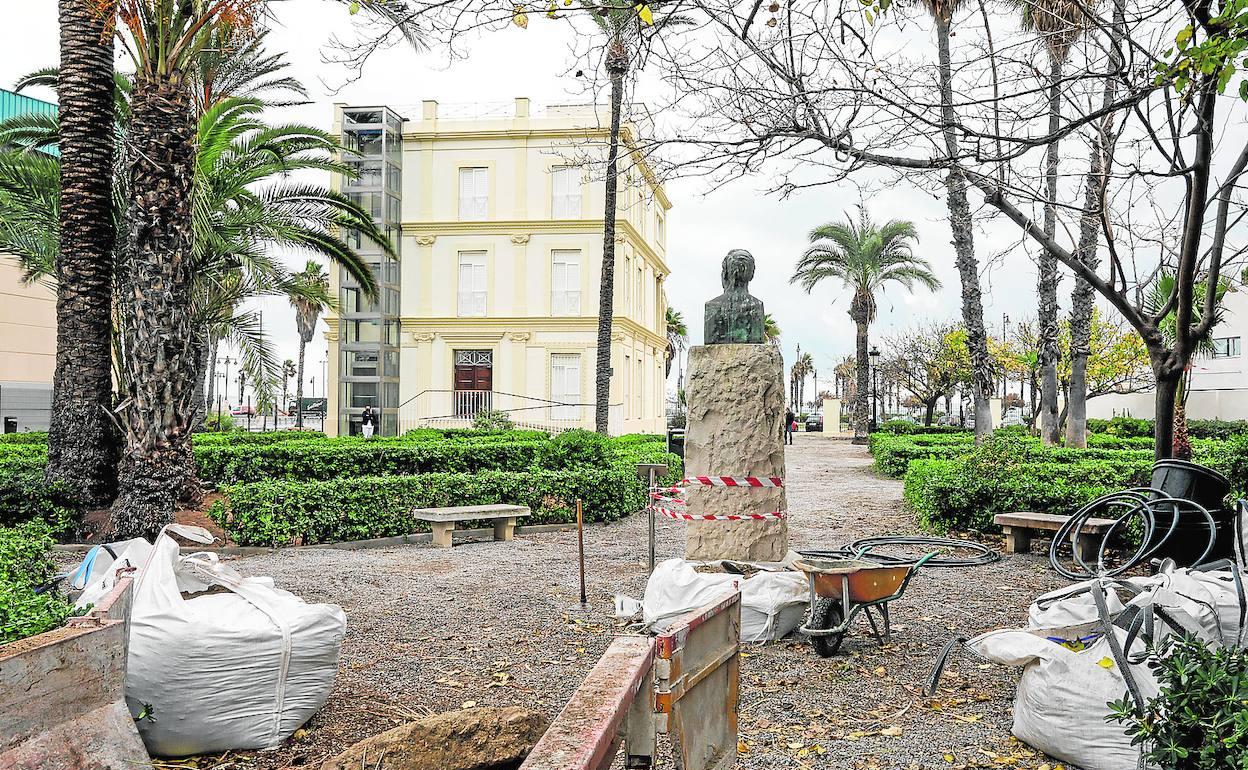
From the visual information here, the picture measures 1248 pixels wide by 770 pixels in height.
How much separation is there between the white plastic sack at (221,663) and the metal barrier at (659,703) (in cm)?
228

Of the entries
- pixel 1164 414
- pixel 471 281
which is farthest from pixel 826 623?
pixel 471 281

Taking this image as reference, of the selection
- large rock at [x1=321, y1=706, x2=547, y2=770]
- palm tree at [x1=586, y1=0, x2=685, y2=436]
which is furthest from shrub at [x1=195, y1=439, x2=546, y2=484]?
large rock at [x1=321, y1=706, x2=547, y2=770]

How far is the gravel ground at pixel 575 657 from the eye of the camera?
15.0 feet

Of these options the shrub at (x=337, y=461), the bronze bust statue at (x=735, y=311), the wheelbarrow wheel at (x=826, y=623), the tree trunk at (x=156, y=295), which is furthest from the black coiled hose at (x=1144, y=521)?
the tree trunk at (x=156, y=295)

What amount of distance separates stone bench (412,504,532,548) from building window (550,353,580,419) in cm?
2124

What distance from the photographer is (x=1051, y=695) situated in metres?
4.24

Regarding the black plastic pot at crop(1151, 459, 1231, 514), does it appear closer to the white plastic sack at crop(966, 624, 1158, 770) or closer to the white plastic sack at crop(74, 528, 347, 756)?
the white plastic sack at crop(966, 624, 1158, 770)

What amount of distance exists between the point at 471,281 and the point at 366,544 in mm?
24012

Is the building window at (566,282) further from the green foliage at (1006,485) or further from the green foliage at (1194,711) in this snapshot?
the green foliage at (1194,711)

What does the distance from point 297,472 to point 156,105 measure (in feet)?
16.1

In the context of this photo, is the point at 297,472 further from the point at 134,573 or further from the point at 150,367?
the point at 134,573

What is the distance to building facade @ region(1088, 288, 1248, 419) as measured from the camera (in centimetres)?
3952

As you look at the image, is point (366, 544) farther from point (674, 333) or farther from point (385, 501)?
point (674, 333)

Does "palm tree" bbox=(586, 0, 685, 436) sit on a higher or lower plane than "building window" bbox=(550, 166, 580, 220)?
lower
